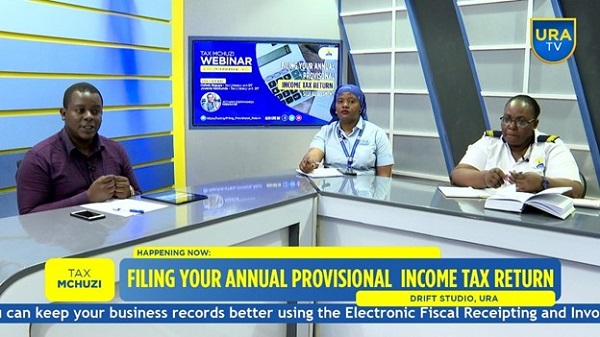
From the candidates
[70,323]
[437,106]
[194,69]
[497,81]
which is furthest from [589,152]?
[70,323]

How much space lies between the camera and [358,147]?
294 centimetres

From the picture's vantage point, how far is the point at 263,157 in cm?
384

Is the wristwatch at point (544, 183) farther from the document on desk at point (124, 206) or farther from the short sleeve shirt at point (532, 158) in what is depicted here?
the document on desk at point (124, 206)

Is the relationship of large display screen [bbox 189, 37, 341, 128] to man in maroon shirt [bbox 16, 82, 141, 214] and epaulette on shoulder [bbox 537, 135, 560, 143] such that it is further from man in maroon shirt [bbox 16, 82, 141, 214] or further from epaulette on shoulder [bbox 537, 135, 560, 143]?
epaulette on shoulder [bbox 537, 135, 560, 143]

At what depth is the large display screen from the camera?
142 inches

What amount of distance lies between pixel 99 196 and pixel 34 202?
32 cm

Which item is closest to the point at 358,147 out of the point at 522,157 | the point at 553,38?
the point at 522,157

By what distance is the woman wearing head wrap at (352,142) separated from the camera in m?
2.92

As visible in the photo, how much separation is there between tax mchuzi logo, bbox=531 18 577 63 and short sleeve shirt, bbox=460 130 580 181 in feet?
2.54

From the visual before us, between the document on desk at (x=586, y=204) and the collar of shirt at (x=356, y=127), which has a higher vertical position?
the collar of shirt at (x=356, y=127)

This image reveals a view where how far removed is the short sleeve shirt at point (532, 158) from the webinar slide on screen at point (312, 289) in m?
0.86

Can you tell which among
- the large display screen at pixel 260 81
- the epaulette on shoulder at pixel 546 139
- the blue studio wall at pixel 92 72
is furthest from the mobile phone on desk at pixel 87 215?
the large display screen at pixel 260 81

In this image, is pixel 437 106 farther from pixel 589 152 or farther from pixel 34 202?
pixel 34 202

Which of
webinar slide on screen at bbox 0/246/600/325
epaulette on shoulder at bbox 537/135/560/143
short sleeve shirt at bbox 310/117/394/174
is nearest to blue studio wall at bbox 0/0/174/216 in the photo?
short sleeve shirt at bbox 310/117/394/174
